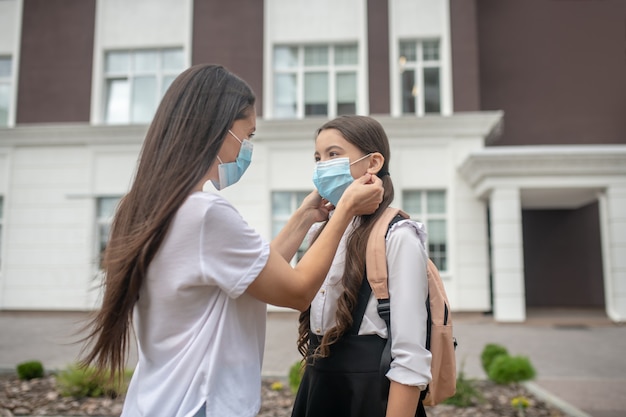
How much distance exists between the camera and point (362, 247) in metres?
1.73

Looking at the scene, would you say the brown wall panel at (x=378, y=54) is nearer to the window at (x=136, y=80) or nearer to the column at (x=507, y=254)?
the column at (x=507, y=254)

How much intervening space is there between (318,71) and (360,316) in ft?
39.2

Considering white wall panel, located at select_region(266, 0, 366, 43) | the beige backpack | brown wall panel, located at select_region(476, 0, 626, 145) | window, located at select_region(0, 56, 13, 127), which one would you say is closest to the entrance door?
brown wall panel, located at select_region(476, 0, 626, 145)

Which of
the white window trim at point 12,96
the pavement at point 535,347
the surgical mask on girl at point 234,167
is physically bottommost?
the pavement at point 535,347

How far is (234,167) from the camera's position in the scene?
5.03 ft

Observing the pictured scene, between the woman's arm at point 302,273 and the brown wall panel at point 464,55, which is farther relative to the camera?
the brown wall panel at point 464,55

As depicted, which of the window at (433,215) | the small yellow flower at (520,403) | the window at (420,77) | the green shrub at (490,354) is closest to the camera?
the small yellow flower at (520,403)

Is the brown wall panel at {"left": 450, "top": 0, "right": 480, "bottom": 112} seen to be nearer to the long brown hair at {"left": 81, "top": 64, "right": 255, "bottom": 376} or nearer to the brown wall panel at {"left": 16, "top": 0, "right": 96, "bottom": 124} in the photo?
the brown wall panel at {"left": 16, "top": 0, "right": 96, "bottom": 124}

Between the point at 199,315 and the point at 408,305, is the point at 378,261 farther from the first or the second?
the point at 199,315

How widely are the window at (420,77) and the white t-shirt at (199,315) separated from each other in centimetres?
1202

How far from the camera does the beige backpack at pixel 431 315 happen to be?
5.25ft

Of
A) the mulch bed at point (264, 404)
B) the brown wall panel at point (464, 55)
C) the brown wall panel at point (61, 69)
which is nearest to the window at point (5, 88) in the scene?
the brown wall panel at point (61, 69)

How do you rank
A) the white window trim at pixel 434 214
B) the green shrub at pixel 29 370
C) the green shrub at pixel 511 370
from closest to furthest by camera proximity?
the green shrub at pixel 511 370 < the green shrub at pixel 29 370 < the white window trim at pixel 434 214

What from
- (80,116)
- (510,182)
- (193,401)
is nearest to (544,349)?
(510,182)
